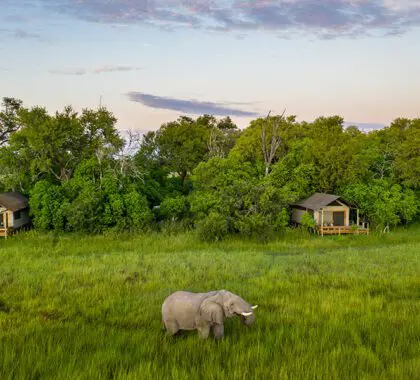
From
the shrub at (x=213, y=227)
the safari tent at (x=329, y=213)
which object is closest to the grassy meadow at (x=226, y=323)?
the shrub at (x=213, y=227)

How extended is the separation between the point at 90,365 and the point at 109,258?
13987mm

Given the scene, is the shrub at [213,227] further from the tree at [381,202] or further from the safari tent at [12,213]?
the safari tent at [12,213]

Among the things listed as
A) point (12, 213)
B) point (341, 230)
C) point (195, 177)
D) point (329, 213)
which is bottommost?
point (341, 230)

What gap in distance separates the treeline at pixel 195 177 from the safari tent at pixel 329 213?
4.11ft

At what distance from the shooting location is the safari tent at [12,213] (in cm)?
2974

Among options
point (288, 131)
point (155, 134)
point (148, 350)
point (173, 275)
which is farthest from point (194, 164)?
point (148, 350)

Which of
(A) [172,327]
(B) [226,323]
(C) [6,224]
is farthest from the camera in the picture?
(C) [6,224]

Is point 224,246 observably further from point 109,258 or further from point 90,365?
point 90,365

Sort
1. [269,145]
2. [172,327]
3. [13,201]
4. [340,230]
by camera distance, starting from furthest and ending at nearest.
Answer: [269,145] < [340,230] < [13,201] < [172,327]

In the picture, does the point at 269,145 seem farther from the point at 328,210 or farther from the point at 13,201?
the point at 13,201

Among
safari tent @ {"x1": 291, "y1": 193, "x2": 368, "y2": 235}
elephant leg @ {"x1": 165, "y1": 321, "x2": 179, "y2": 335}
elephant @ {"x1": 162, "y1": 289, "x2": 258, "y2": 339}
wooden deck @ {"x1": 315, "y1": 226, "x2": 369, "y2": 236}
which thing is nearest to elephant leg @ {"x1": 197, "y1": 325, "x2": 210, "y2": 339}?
elephant @ {"x1": 162, "y1": 289, "x2": 258, "y2": 339}

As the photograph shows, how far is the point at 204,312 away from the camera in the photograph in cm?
714

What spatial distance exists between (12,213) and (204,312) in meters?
28.4

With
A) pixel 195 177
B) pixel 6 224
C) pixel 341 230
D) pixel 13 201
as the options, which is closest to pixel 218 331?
pixel 195 177
